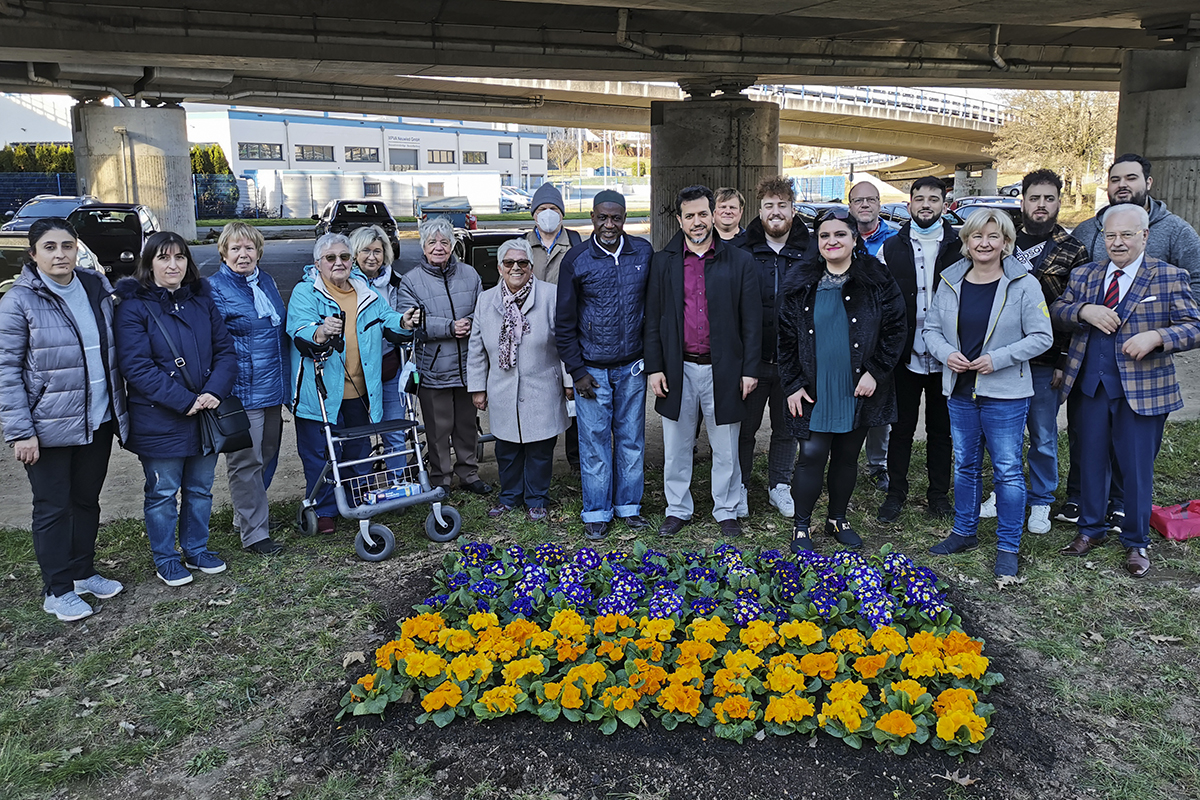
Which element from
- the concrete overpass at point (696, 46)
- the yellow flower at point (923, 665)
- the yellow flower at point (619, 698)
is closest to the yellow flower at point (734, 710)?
the yellow flower at point (619, 698)

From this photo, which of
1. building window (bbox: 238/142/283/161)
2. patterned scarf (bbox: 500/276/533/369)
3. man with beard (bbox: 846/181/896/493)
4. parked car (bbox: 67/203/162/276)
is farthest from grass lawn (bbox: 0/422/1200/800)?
building window (bbox: 238/142/283/161)

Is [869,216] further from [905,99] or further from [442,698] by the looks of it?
[905,99]

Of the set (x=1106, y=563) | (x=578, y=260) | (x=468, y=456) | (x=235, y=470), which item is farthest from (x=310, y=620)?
(x=1106, y=563)

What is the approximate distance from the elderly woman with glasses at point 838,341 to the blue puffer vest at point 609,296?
934 mm

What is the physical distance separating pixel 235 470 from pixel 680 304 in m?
2.86

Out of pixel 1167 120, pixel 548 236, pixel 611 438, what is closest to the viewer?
pixel 611 438

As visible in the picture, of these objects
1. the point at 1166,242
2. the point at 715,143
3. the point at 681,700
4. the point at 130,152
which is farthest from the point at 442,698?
the point at 130,152

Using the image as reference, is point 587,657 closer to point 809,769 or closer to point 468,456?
point 809,769

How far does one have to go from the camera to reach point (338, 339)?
5.63 meters

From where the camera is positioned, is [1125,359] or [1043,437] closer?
[1125,359]

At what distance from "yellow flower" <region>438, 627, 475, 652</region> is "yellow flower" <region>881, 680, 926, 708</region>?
69.8 inches

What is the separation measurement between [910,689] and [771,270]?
297 cm

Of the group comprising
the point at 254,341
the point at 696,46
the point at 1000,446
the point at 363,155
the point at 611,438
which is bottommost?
the point at 611,438

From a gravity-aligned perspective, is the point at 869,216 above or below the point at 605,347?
above
